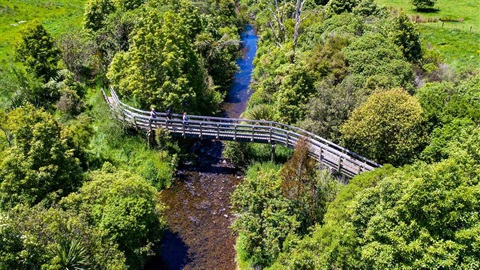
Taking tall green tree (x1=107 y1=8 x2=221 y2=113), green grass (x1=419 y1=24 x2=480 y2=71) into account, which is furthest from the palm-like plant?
green grass (x1=419 y1=24 x2=480 y2=71)

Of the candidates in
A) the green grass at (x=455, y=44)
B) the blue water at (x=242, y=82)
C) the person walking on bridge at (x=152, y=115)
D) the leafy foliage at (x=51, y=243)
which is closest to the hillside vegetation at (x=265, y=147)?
the leafy foliage at (x=51, y=243)

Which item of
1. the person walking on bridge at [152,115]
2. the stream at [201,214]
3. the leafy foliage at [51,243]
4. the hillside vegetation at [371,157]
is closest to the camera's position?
the hillside vegetation at [371,157]

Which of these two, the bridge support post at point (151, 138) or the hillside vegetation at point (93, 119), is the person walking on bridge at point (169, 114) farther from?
the bridge support post at point (151, 138)

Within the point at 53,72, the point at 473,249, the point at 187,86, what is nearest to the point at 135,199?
the point at 187,86

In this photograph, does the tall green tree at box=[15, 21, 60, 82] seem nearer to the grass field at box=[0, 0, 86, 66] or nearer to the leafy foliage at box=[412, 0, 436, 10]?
the grass field at box=[0, 0, 86, 66]

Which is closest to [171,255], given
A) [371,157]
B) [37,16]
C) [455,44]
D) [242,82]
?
[371,157]

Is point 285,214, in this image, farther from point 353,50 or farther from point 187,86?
point 353,50

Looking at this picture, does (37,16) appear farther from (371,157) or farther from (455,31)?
(455,31)
